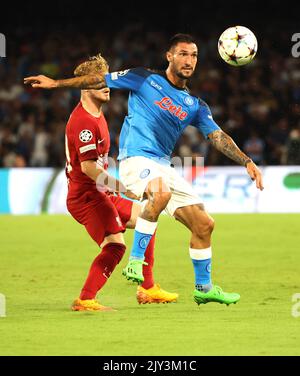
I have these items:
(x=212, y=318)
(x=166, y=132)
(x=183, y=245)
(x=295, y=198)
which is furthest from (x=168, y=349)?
(x=295, y=198)

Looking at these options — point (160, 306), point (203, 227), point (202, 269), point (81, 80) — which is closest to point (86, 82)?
point (81, 80)

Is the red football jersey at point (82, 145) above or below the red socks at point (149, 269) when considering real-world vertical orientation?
above

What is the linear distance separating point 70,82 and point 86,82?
0.64 feet

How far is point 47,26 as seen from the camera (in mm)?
24844

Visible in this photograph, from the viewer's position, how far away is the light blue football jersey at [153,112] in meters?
8.10

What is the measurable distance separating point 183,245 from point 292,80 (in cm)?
899

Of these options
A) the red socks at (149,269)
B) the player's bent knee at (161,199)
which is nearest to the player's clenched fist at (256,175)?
the player's bent knee at (161,199)

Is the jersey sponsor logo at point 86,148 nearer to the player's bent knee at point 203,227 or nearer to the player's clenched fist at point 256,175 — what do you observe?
the player's bent knee at point 203,227

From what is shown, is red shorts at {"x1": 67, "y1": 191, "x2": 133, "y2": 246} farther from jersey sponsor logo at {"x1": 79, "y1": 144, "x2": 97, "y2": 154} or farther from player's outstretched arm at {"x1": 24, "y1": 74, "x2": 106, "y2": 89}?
player's outstretched arm at {"x1": 24, "y1": 74, "x2": 106, "y2": 89}

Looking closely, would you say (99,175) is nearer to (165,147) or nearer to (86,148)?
(86,148)

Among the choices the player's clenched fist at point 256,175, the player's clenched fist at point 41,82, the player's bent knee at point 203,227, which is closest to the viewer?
the player's clenched fist at point 41,82

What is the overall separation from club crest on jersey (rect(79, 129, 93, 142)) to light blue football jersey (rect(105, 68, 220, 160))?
37 cm

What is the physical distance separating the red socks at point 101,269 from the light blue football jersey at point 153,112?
779mm

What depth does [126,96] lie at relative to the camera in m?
22.0
